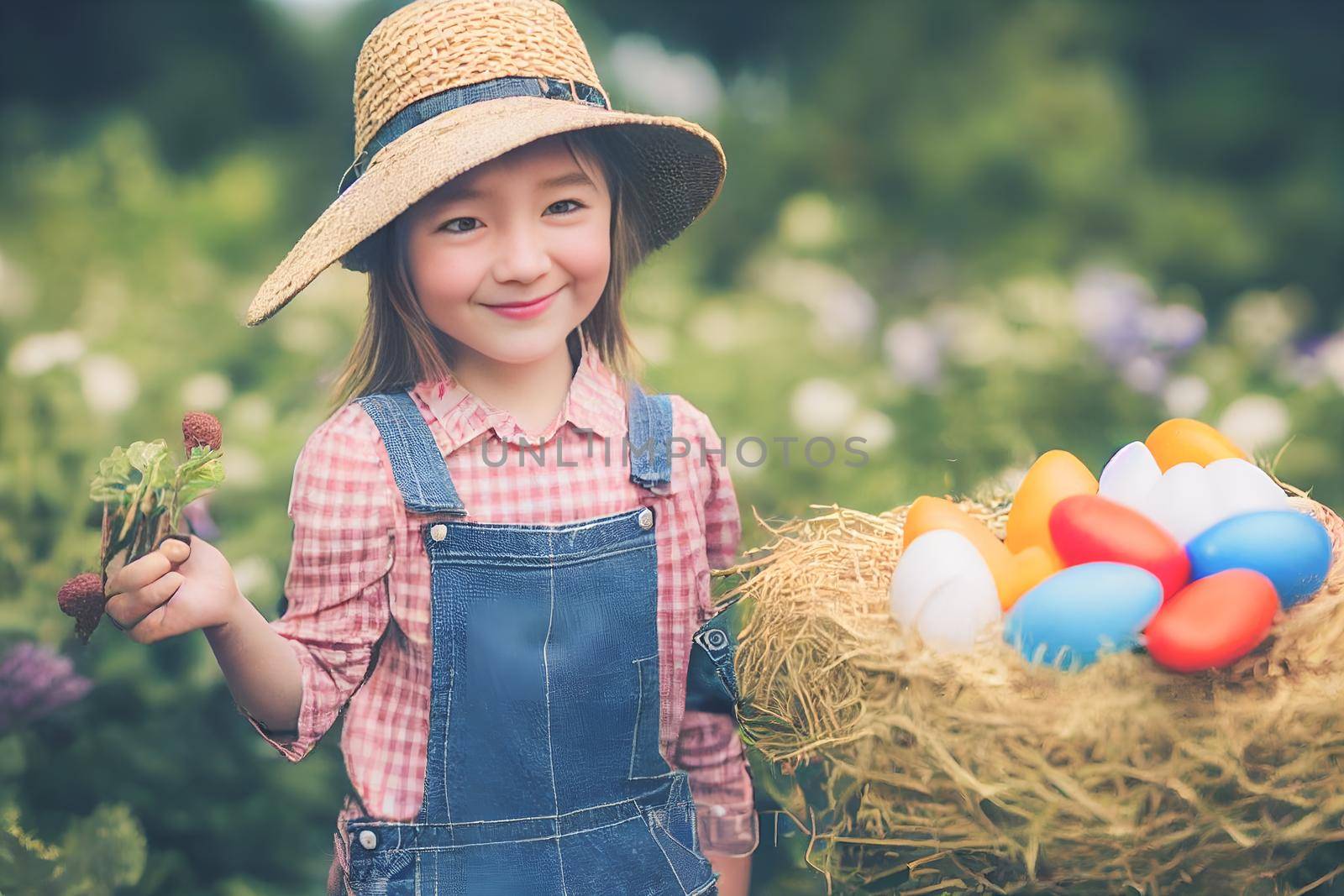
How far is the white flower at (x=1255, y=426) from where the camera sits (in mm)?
2432

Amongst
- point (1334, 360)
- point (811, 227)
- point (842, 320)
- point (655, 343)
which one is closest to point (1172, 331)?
point (1334, 360)

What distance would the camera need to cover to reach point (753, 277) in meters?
4.01

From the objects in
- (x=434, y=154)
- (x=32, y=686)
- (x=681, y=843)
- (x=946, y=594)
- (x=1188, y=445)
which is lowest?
(x=681, y=843)

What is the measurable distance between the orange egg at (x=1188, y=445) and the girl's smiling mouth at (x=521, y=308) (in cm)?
73

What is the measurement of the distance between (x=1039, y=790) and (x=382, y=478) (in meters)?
0.72

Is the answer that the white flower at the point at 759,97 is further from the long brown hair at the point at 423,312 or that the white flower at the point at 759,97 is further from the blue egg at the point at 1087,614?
the blue egg at the point at 1087,614

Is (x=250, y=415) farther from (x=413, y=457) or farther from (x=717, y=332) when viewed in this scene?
(x=413, y=457)

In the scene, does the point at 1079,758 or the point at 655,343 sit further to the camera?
the point at 655,343

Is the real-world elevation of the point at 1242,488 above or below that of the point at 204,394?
below

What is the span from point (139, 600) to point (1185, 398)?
2.18m

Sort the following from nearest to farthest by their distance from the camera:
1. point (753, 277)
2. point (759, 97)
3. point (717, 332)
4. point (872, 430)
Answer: point (872, 430) < point (717, 332) < point (753, 277) < point (759, 97)

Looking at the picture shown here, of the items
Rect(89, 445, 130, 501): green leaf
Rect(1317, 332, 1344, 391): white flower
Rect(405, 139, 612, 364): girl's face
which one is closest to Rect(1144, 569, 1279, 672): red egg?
Rect(405, 139, 612, 364): girl's face

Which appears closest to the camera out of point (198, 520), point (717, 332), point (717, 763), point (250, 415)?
point (717, 763)

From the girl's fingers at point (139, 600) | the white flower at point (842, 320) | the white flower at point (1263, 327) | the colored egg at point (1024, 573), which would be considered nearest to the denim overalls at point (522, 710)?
the girl's fingers at point (139, 600)
